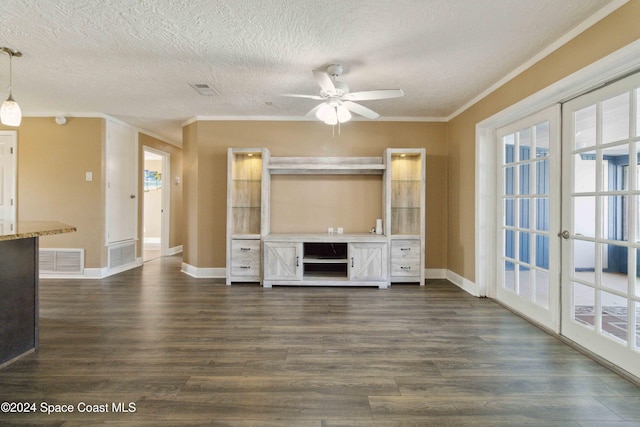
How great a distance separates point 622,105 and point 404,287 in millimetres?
2991

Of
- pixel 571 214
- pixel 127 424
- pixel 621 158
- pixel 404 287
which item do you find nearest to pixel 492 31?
pixel 621 158

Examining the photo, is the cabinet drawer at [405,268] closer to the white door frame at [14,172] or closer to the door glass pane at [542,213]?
the door glass pane at [542,213]

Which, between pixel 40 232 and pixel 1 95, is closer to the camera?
pixel 40 232

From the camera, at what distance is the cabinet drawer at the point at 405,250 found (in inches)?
175

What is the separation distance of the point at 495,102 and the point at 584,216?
1679 mm

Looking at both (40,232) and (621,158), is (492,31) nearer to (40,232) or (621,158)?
(621,158)

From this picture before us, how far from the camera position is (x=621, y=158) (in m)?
2.20

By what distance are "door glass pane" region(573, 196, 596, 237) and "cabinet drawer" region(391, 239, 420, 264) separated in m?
2.05

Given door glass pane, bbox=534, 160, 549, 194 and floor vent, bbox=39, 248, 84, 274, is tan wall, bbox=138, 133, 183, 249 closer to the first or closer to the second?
floor vent, bbox=39, 248, 84, 274

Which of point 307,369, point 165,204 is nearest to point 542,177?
point 307,369

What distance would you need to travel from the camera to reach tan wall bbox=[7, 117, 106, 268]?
4.81 metres

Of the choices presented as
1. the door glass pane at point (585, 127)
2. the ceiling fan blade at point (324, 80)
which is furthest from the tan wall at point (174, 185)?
the door glass pane at point (585, 127)

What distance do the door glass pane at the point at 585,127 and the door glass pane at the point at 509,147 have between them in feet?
2.73

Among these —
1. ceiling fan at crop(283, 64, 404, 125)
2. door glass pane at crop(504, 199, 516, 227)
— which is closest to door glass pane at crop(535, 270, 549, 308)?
door glass pane at crop(504, 199, 516, 227)
